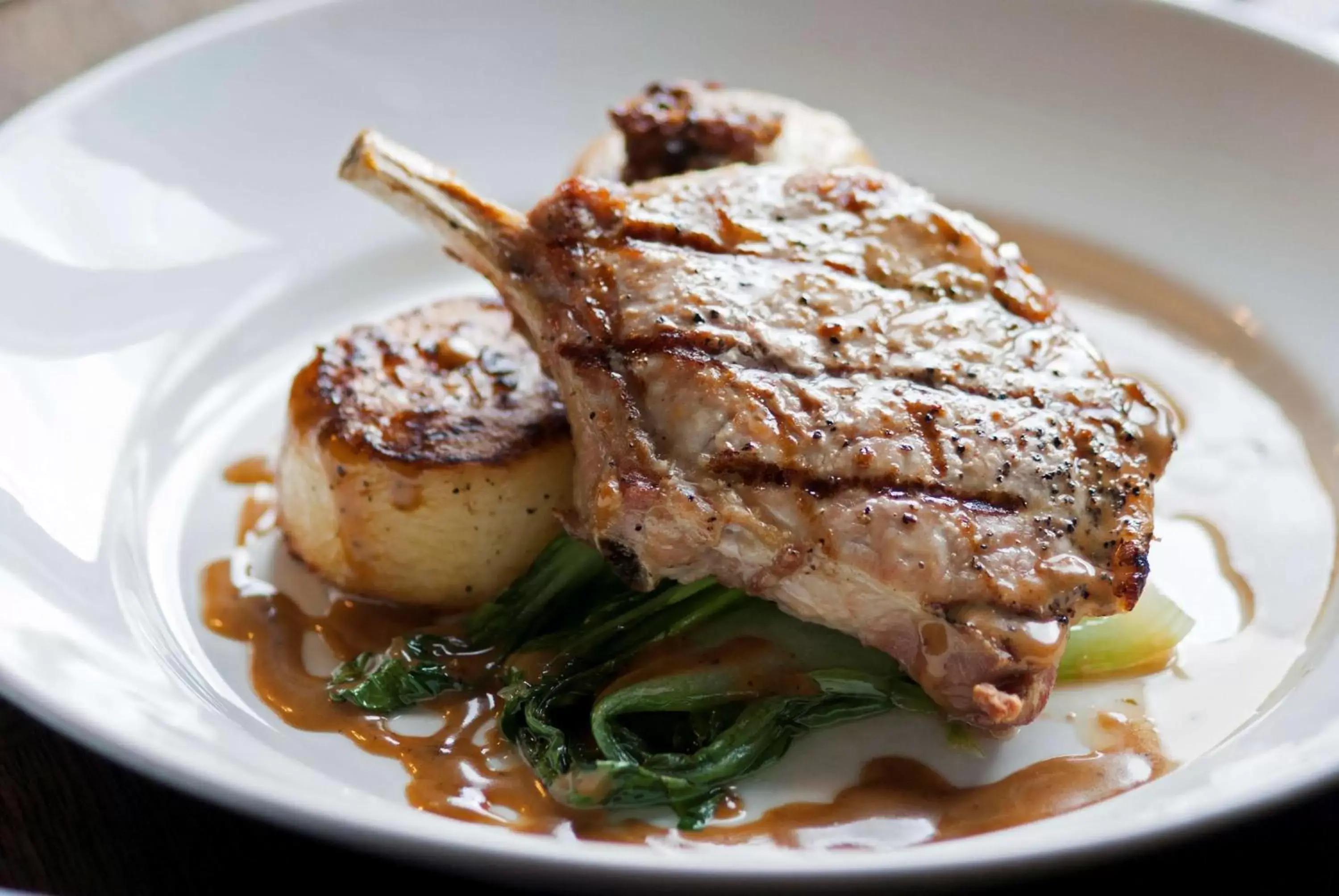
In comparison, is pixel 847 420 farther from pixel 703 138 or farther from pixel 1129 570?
pixel 703 138

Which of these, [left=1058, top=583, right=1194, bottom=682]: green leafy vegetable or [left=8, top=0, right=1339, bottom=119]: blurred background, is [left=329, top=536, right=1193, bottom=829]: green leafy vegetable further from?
[left=8, top=0, right=1339, bottom=119]: blurred background

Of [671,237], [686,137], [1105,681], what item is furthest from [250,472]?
[1105,681]

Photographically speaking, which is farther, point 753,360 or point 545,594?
point 545,594

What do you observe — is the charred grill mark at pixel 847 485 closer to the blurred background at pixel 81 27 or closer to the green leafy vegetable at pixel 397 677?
the green leafy vegetable at pixel 397 677

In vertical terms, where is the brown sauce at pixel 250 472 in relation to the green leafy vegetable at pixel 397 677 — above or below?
below

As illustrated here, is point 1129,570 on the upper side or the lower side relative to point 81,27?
upper

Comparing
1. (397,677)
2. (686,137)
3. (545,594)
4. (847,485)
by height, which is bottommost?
(397,677)

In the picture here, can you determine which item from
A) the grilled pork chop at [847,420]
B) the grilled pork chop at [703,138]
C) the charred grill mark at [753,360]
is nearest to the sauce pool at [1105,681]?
the grilled pork chop at [847,420]
